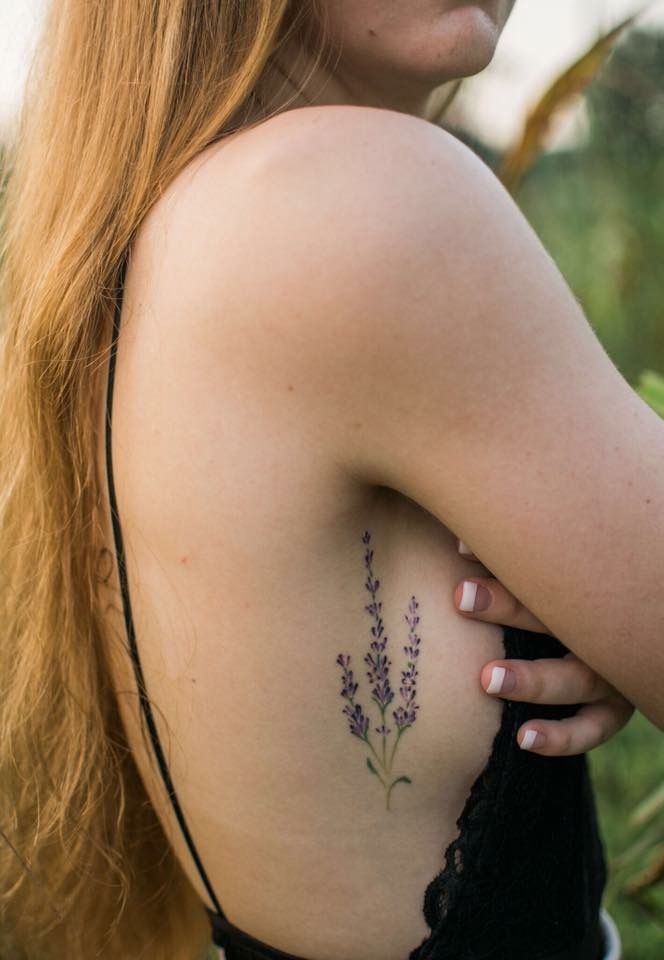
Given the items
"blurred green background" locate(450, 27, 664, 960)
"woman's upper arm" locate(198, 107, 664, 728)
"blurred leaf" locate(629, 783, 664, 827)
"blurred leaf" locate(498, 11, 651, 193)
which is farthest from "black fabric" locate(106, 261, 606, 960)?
"blurred green background" locate(450, 27, 664, 960)

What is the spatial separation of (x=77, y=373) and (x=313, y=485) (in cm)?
31

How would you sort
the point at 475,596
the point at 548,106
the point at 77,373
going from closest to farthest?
the point at 475,596
the point at 77,373
the point at 548,106

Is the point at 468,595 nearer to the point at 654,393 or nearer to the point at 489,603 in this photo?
the point at 489,603

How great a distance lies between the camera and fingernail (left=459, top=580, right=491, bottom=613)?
0.92m

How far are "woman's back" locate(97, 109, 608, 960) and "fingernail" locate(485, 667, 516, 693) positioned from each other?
0.02 metres

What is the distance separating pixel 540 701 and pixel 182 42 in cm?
72

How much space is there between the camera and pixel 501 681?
93cm

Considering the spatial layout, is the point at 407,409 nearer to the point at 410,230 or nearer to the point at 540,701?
the point at 410,230

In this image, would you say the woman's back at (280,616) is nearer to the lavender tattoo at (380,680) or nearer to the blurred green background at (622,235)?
the lavender tattoo at (380,680)

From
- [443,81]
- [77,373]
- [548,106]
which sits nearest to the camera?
[77,373]

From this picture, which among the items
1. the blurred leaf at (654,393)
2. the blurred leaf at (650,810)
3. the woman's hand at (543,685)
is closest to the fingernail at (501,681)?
the woman's hand at (543,685)

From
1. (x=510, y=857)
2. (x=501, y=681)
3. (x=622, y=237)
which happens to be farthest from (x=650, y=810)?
(x=622, y=237)

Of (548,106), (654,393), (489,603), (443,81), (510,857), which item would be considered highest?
(548,106)

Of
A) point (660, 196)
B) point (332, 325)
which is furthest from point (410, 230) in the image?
point (660, 196)
